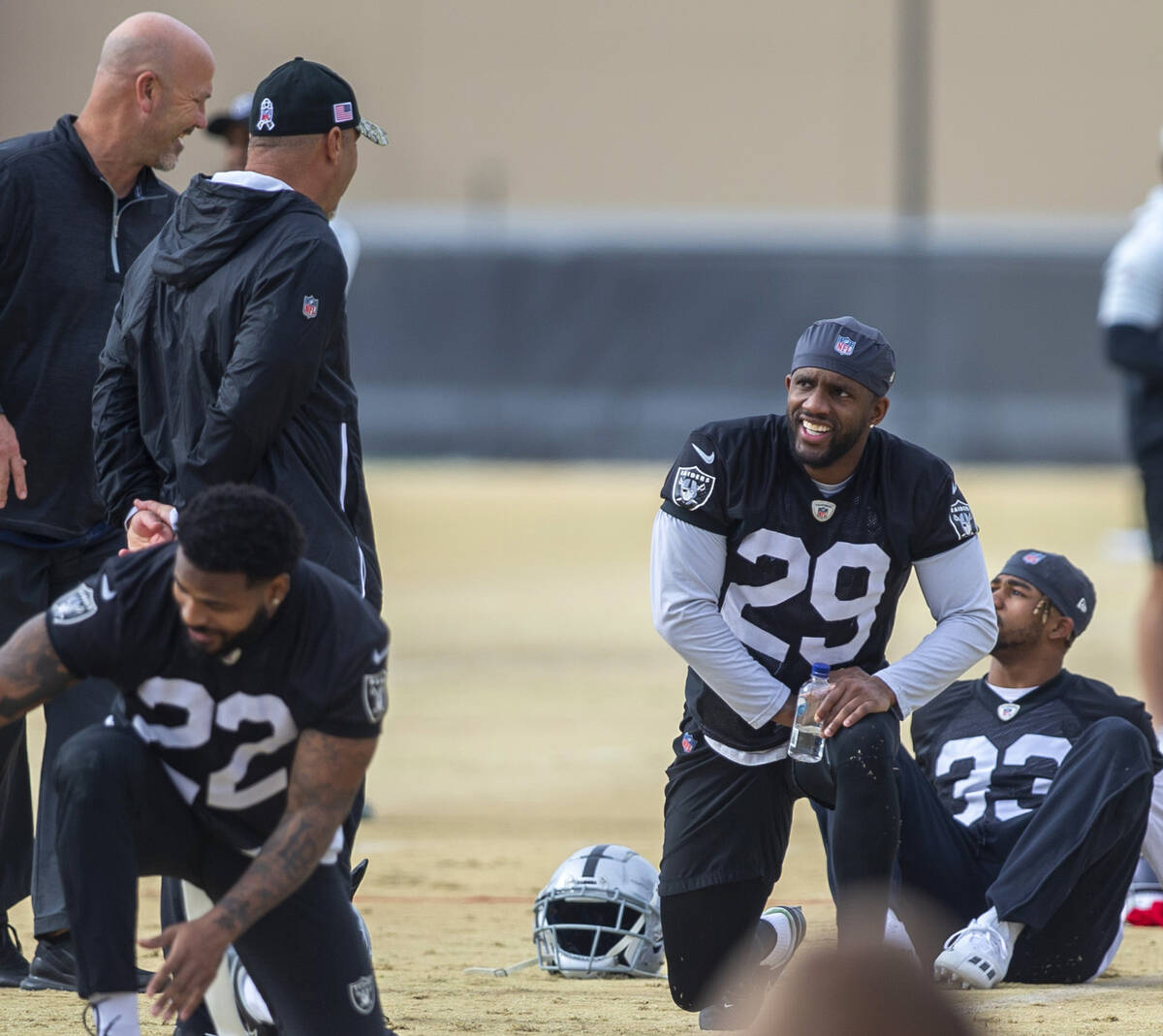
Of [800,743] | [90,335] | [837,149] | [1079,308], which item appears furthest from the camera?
[837,149]

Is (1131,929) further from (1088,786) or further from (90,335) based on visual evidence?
(90,335)

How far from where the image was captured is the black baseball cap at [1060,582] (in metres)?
5.78

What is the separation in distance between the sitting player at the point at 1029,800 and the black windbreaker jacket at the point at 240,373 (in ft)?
5.39

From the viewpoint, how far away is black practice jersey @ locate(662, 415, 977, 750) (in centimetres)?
511

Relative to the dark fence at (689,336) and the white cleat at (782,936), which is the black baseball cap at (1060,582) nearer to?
the white cleat at (782,936)

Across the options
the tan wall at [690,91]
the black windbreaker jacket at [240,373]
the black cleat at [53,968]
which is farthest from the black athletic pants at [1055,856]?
the tan wall at [690,91]

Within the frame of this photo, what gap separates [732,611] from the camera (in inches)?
207

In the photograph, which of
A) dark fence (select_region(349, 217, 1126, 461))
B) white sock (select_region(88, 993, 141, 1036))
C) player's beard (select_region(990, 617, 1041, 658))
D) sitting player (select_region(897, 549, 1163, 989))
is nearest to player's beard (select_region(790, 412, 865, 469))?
sitting player (select_region(897, 549, 1163, 989))

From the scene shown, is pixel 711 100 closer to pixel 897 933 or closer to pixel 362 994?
pixel 897 933

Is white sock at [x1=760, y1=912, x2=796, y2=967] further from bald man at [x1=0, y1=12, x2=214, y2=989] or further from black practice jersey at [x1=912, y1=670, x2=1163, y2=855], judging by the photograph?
bald man at [x1=0, y1=12, x2=214, y2=989]

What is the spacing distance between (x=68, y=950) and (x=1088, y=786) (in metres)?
2.76

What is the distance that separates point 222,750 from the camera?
4.11m

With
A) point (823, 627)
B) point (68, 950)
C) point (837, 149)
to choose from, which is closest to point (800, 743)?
point (823, 627)

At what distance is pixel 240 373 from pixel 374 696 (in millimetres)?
961
